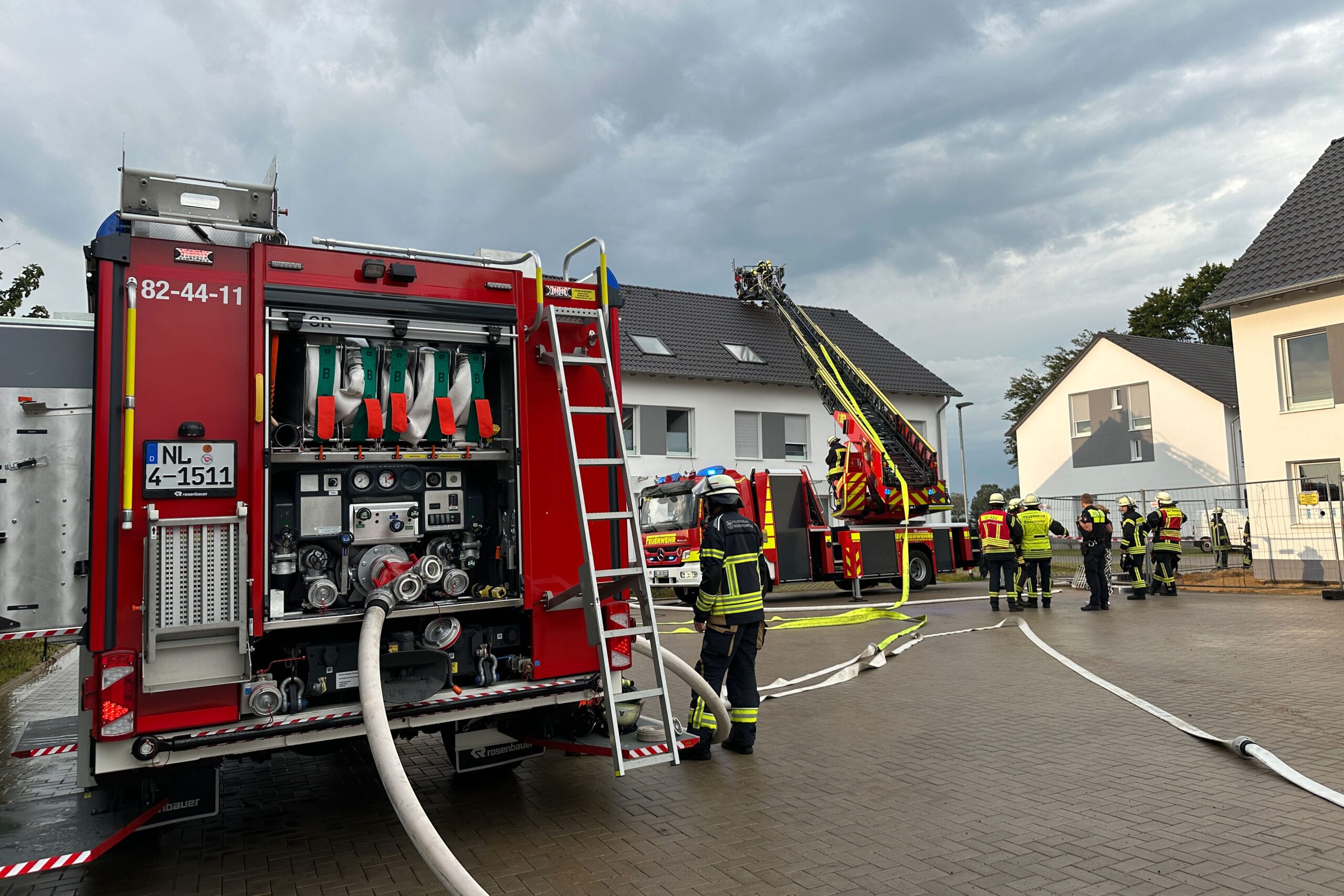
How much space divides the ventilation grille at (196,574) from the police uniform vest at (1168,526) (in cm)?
1610

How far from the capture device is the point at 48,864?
12.2ft

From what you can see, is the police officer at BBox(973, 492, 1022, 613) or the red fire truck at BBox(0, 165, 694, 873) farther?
the police officer at BBox(973, 492, 1022, 613)

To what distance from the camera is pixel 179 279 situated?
4395 millimetres

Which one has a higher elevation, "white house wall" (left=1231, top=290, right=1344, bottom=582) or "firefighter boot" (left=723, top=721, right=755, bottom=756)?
"white house wall" (left=1231, top=290, right=1344, bottom=582)

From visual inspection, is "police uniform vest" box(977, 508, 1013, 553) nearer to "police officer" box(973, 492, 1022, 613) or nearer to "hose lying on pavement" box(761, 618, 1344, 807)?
"police officer" box(973, 492, 1022, 613)

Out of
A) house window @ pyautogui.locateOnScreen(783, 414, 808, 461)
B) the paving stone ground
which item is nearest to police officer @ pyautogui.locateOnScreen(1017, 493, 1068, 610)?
the paving stone ground

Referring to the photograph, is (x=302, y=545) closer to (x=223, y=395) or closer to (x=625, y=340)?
(x=223, y=395)

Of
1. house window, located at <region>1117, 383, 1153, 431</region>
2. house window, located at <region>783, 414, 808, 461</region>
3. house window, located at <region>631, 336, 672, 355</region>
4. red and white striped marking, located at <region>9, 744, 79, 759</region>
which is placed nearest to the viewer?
red and white striped marking, located at <region>9, 744, 79, 759</region>

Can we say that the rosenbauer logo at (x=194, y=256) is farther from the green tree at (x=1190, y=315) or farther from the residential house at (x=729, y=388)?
the green tree at (x=1190, y=315)

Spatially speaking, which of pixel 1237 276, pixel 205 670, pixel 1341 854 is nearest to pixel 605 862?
pixel 205 670

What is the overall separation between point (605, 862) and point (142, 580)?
2493 mm

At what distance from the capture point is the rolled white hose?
575cm

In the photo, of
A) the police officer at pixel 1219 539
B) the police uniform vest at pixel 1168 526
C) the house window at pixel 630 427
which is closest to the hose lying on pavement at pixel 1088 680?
the police uniform vest at pixel 1168 526

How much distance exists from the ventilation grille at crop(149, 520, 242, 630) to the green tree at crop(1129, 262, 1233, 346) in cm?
4974
